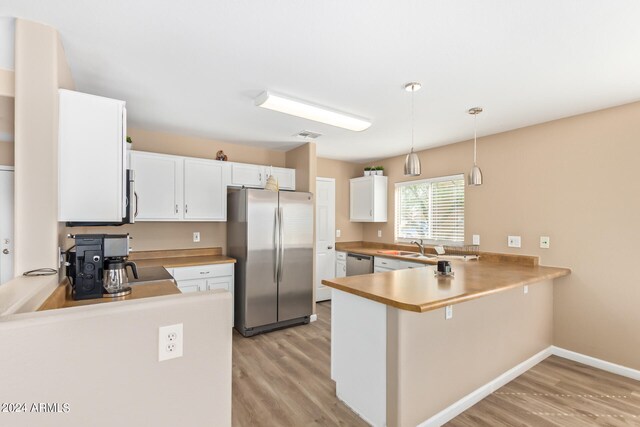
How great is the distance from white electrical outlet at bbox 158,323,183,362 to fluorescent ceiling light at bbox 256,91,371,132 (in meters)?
1.94

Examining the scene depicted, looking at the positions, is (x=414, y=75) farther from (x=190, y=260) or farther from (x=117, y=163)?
(x=190, y=260)

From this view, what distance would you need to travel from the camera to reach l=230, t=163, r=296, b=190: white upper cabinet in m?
4.12

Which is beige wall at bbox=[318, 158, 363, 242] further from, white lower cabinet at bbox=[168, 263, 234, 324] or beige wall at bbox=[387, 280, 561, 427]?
beige wall at bbox=[387, 280, 561, 427]

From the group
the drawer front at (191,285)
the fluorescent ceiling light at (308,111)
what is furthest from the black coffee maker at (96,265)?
the drawer front at (191,285)

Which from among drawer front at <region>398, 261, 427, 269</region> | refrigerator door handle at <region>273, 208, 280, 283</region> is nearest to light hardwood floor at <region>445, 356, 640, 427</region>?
drawer front at <region>398, 261, 427, 269</region>

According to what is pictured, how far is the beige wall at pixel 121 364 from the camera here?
37.8 inches

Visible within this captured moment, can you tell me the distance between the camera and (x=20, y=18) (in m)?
1.64

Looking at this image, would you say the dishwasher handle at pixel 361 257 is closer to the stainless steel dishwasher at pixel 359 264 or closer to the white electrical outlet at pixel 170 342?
the stainless steel dishwasher at pixel 359 264

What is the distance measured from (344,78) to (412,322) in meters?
1.77

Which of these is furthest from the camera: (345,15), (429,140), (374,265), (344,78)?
(374,265)

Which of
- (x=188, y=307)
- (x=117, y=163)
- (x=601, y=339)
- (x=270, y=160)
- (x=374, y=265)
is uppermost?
(x=270, y=160)

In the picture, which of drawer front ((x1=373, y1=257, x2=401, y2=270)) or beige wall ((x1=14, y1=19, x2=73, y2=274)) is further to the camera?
drawer front ((x1=373, y1=257, x2=401, y2=270))

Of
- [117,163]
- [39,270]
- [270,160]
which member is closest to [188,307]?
[39,270]

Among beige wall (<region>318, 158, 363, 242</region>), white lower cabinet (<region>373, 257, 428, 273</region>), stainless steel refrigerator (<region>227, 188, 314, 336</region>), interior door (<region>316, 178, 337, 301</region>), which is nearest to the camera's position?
stainless steel refrigerator (<region>227, 188, 314, 336</region>)
